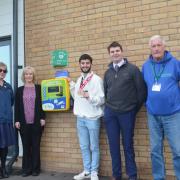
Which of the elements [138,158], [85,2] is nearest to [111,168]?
[138,158]

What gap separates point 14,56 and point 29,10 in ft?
2.80

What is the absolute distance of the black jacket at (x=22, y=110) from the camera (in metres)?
6.36

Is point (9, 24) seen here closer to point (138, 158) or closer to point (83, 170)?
point (83, 170)

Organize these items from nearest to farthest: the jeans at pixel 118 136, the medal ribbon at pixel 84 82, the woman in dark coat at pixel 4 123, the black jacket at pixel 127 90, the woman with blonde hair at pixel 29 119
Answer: the black jacket at pixel 127 90 < the jeans at pixel 118 136 < the medal ribbon at pixel 84 82 < the woman in dark coat at pixel 4 123 < the woman with blonde hair at pixel 29 119

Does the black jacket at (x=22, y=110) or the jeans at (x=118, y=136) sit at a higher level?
the black jacket at (x=22, y=110)

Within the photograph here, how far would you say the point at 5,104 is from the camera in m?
6.34

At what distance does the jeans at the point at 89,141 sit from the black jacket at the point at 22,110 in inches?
32.7

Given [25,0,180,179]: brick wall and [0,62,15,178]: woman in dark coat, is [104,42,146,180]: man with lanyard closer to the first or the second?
[25,0,180,179]: brick wall

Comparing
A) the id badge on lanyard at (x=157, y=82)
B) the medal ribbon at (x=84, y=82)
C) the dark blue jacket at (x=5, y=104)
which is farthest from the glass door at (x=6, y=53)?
the id badge on lanyard at (x=157, y=82)

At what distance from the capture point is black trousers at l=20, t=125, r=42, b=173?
637cm

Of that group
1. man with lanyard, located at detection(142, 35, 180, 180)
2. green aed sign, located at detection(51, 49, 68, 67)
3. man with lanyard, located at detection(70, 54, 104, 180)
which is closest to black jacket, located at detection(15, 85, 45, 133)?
green aed sign, located at detection(51, 49, 68, 67)

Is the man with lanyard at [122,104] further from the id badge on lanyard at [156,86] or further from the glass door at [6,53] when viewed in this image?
the glass door at [6,53]

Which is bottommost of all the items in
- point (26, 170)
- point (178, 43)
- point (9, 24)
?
point (26, 170)

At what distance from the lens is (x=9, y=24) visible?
734cm
